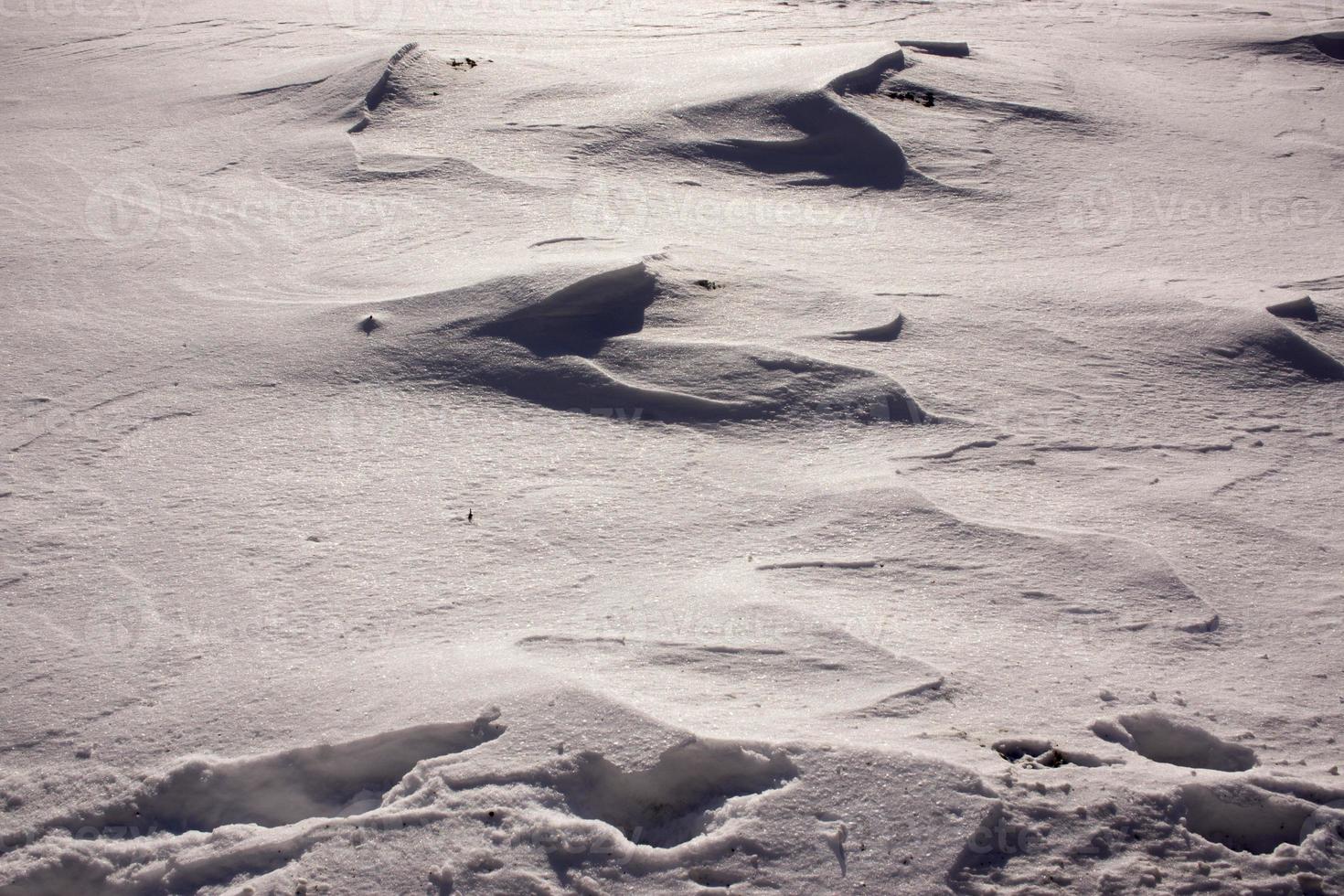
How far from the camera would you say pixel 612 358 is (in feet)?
8.22

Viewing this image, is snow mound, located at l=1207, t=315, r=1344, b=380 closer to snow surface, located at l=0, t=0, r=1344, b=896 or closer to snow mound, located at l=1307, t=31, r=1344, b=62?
snow surface, located at l=0, t=0, r=1344, b=896

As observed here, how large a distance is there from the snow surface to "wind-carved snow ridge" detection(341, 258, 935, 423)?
13 mm

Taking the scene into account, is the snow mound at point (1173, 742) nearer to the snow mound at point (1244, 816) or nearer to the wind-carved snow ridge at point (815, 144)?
the snow mound at point (1244, 816)

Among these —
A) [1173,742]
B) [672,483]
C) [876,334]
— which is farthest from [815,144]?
[1173,742]

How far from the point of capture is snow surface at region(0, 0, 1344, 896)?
1.49 m

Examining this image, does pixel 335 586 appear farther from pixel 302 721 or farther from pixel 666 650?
pixel 666 650

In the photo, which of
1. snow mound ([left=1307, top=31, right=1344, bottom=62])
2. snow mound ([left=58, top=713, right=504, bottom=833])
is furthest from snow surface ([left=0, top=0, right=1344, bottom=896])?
snow mound ([left=1307, top=31, right=1344, bottom=62])

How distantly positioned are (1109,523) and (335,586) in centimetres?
141

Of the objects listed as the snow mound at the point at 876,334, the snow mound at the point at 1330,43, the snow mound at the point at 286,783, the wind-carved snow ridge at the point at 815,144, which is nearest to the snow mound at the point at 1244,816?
the snow mound at the point at 286,783

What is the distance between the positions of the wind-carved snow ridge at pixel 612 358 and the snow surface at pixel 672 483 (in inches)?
0.5

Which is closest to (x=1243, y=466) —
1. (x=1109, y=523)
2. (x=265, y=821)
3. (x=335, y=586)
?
(x=1109, y=523)

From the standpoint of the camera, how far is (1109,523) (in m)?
2.05

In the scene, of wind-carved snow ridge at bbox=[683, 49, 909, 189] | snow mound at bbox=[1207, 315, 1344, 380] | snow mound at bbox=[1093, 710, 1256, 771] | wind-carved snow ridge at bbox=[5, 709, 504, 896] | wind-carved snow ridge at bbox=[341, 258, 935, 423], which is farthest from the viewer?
wind-carved snow ridge at bbox=[683, 49, 909, 189]

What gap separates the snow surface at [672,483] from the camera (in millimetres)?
1489
